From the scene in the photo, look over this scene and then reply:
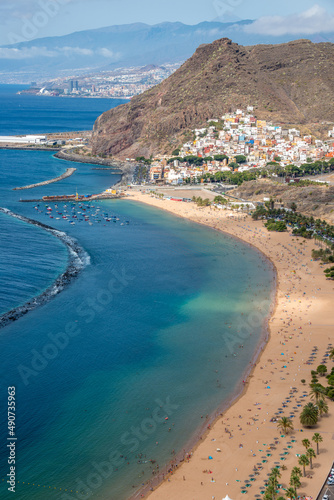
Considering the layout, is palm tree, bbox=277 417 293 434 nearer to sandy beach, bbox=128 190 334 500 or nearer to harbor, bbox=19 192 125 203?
sandy beach, bbox=128 190 334 500

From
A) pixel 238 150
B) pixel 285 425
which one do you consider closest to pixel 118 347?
pixel 285 425

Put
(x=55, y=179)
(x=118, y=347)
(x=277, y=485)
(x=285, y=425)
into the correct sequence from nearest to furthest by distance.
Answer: (x=277, y=485) → (x=285, y=425) → (x=118, y=347) → (x=55, y=179)

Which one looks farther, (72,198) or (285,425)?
(72,198)

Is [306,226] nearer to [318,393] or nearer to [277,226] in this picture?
[277,226]

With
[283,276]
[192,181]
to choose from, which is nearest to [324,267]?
[283,276]

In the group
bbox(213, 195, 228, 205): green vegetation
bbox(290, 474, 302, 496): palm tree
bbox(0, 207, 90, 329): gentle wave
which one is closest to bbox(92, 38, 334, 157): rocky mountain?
bbox(213, 195, 228, 205): green vegetation

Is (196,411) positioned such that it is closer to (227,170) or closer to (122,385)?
(122,385)
